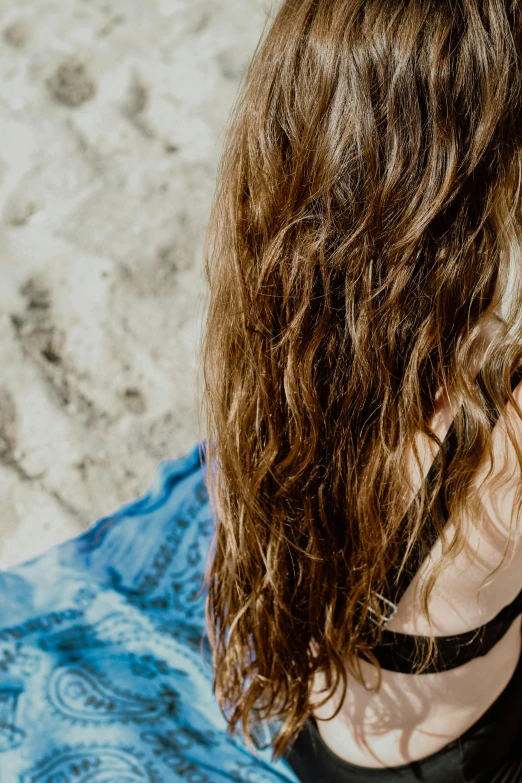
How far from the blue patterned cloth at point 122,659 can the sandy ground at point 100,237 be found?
15 centimetres

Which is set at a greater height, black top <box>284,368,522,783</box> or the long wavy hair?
the long wavy hair

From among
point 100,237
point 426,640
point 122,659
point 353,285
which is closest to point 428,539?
point 426,640

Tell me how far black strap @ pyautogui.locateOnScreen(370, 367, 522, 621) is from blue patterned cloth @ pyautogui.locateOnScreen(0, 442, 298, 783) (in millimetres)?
460

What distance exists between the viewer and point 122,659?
150cm

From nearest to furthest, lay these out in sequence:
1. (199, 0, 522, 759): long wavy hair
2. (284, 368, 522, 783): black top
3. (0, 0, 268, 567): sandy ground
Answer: (199, 0, 522, 759): long wavy hair
(284, 368, 522, 783): black top
(0, 0, 268, 567): sandy ground

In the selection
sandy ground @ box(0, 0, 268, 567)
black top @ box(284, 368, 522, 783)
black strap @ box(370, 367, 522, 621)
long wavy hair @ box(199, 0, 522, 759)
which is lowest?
black top @ box(284, 368, 522, 783)

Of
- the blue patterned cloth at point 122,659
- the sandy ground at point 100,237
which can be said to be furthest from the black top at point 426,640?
the sandy ground at point 100,237

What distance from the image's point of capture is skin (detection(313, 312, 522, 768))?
0.90 meters

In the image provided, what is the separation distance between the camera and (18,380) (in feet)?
6.60

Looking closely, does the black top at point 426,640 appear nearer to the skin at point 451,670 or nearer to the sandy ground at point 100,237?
the skin at point 451,670

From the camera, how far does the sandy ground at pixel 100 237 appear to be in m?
1.90

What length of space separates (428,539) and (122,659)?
0.84 meters

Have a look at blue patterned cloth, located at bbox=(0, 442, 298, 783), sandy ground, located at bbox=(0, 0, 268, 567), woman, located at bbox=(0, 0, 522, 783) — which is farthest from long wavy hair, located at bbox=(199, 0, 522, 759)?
sandy ground, located at bbox=(0, 0, 268, 567)

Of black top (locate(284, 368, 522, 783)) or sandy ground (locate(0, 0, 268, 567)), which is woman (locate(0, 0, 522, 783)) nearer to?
black top (locate(284, 368, 522, 783))
